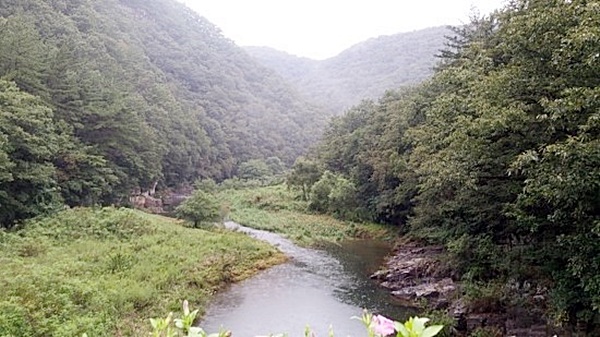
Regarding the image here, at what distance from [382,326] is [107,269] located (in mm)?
17147

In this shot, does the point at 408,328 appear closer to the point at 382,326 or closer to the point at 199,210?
the point at 382,326

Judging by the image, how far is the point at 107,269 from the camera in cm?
1753

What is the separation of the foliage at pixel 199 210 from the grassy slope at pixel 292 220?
5110mm

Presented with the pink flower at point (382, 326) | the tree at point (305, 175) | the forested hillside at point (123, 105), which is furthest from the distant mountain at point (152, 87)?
the pink flower at point (382, 326)

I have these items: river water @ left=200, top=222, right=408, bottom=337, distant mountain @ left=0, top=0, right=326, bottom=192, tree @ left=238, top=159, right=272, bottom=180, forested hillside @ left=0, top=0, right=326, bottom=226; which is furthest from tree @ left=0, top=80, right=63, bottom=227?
tree @ left=238, top=159, right=272, bottom=180

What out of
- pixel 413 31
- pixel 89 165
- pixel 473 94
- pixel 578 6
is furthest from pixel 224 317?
pixel 413 31

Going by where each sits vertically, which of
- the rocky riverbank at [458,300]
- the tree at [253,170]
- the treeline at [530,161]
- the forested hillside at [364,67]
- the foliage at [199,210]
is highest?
the forested hillside at [364,67]

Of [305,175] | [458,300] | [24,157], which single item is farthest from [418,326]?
[305,175]

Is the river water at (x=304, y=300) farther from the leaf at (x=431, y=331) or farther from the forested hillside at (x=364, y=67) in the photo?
the forested hillside at (x=364, y=67)

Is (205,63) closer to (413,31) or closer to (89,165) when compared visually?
(89,165)

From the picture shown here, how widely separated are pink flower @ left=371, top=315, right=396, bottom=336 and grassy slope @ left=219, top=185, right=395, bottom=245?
92.8 feet

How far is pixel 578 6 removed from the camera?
11.5m

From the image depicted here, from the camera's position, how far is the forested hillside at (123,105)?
24.4m

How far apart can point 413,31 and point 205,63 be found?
268 ft
